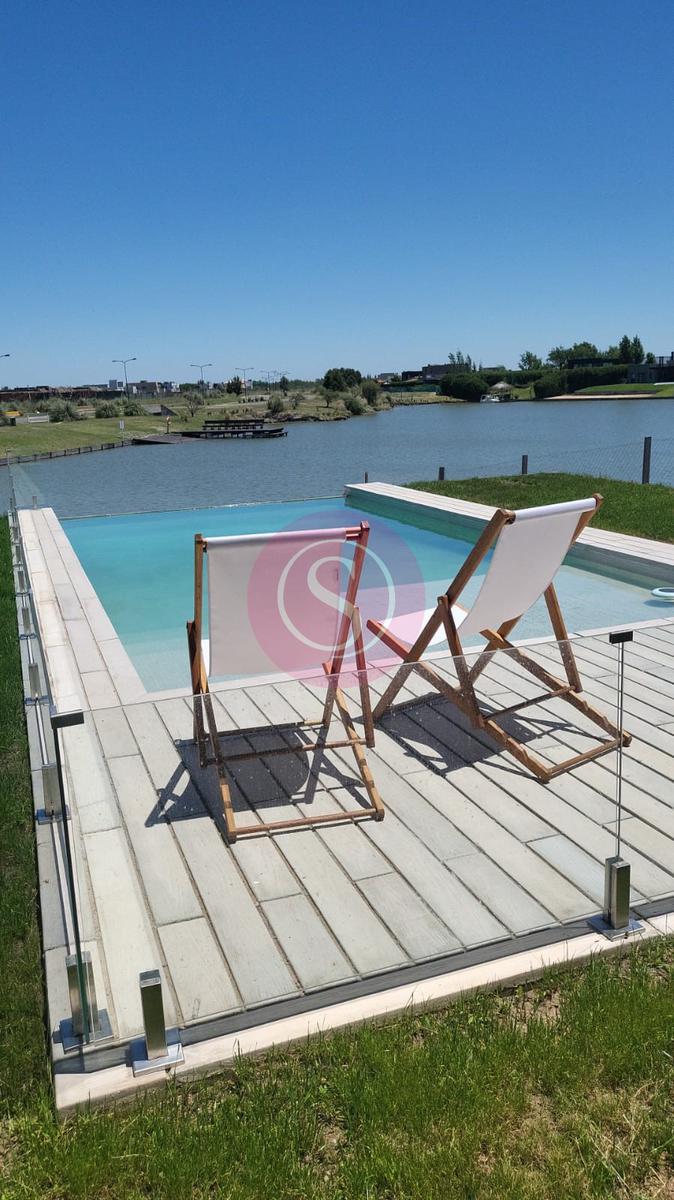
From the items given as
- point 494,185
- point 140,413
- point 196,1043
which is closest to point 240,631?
point 196,1043

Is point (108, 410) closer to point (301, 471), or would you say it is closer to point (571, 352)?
point (301, 471)

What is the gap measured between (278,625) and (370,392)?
200ft

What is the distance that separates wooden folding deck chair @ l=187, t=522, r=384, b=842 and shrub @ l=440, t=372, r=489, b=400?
63.8 m

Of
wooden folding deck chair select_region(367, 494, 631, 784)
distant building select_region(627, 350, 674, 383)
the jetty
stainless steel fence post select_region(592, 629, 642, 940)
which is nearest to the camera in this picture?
stainless steel fence post select_region(592, 629, 642, 940)

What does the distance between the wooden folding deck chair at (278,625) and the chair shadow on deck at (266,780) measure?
0.02 metres

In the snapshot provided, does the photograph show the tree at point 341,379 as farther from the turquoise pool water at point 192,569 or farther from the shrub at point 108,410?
the turquoise pool water at point 192,569

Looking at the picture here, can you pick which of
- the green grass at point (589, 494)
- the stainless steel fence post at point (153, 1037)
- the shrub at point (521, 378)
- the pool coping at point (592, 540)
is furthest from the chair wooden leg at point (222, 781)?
the shrub at point (521, 378)

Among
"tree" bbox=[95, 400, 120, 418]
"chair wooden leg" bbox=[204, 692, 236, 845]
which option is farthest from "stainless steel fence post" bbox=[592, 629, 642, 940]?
"tree" bbox=[95, 400, 120, 418]

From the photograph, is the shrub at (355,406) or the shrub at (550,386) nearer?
the shrub at (355,406)

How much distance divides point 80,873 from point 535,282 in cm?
4621

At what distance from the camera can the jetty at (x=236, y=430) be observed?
134ft

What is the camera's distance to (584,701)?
257 centimetres

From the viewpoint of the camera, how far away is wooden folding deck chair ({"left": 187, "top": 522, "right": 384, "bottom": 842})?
245 centimetres

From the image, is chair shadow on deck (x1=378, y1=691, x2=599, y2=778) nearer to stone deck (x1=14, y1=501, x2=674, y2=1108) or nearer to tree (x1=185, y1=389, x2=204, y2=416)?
stone deck (x1=14, y1=501, x2=674, y2=1108)
